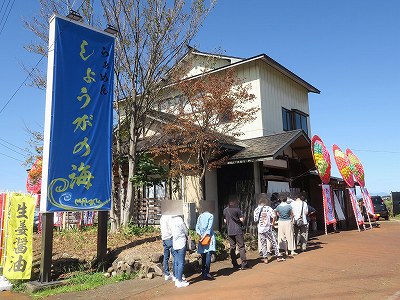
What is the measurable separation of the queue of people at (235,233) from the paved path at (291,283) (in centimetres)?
33

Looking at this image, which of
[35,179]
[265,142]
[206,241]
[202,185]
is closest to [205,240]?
[206,241]

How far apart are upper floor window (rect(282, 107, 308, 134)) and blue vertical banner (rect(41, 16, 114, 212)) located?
1220 centimetres

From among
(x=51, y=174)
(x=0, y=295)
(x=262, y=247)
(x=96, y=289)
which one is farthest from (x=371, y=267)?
(x=0, y=295)

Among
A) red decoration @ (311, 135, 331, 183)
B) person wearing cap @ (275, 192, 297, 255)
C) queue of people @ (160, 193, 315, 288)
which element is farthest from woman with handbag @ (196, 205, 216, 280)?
red decoration @ (311, 135, 331, 183)

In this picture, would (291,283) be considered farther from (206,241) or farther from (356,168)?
(356,168)

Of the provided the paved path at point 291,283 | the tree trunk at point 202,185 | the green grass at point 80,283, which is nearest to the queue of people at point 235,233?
the paved path at point 291,283

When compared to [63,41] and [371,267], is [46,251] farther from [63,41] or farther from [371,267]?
[371,267]

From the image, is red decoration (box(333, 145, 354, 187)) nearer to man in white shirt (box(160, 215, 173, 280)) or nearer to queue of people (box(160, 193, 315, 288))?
queue of people (box(160, 193, 315, 288))

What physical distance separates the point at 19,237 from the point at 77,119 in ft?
10.7

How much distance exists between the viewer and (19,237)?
8602 millimetres

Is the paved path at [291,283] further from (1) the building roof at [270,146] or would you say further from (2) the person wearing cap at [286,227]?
(1) the building roof at [270,146]

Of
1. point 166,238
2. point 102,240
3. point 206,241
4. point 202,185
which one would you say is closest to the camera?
point 206,241

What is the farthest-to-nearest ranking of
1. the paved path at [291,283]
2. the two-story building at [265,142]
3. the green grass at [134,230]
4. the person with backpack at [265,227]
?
1. the two-story building at [265,142]
2. the green grass at [134,230]
3. the person with backpack at [265,227]
4. the paved path at [291,283]

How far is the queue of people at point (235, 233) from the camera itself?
766 centimetres
